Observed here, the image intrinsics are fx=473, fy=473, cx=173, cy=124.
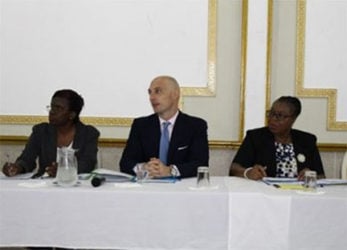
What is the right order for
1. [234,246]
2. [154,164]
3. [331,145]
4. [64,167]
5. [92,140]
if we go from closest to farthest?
[234,246] < [64,167] < [154,164] < [92,140] < [331,145]

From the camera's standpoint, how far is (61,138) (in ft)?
9.73

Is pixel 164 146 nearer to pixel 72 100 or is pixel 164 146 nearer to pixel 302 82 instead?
pixel 72 100

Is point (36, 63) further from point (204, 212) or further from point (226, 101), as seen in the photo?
point (204, 212)

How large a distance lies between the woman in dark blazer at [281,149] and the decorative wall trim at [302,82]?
0.85 metres

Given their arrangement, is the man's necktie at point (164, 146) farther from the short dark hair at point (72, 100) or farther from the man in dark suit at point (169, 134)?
the short dark hair at point (72, 100)

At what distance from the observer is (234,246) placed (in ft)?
6.54

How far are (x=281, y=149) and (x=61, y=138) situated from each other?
137 cm

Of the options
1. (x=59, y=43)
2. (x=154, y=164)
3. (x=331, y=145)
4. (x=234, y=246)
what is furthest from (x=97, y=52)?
(x=234, y=246)

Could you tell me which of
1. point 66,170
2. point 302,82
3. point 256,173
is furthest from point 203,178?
point 302,82

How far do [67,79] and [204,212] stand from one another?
2.27 metres

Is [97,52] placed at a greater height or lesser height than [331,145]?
greater

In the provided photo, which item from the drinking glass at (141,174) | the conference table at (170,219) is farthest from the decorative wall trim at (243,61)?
the conference table at (170,219)

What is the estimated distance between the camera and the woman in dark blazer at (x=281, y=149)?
9.46 feet

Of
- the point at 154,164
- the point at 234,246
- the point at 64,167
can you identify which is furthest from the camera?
the point at 154,164
